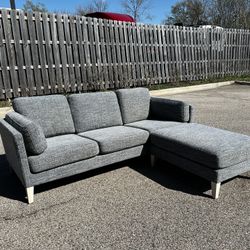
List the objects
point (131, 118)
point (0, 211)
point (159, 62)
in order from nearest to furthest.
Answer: point (0, 211)
point (131, 118)
point (159, 62)

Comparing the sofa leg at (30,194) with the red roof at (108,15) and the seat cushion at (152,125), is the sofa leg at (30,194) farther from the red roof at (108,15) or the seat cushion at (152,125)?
the red roof at (108,15)

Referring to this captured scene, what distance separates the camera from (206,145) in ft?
9.43

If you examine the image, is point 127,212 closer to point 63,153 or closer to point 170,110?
point 63,153

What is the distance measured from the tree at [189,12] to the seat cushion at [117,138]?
2523 centimetres

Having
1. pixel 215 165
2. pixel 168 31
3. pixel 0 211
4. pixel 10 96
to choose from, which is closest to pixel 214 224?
pixel 215 165

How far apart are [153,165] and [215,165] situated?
111 cm

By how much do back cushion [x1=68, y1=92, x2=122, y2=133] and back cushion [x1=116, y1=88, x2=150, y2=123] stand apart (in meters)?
0.10

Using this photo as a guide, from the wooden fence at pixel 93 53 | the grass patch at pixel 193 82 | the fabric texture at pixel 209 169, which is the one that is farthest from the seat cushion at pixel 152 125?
the grass patch at pixel 193 82

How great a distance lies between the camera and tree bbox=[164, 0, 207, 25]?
88.9 ft

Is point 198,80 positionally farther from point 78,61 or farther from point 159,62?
point 78,61

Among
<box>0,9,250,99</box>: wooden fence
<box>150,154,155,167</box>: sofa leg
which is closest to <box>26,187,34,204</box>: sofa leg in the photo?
<box>150,154,155,167</box>: sofa leg

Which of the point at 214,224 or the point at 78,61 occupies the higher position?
the point at 78,61

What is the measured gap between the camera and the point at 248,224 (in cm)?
236

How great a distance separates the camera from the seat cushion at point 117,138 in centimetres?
328
